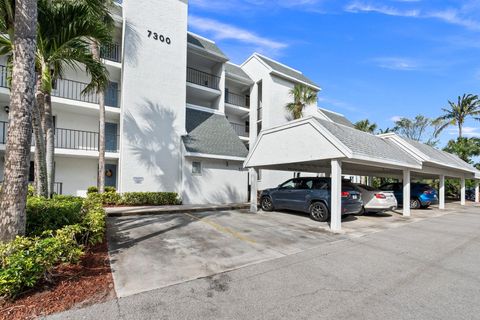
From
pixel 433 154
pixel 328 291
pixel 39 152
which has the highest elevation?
pixel 433 154

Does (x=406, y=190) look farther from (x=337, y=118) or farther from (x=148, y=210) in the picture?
(x=337, y=118)

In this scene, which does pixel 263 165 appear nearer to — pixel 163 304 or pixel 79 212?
pixel 79 212

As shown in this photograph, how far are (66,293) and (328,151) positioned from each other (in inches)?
302

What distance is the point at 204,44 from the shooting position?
62.6 feet

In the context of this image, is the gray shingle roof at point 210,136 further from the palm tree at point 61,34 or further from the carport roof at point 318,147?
the palm tree at point 61,34

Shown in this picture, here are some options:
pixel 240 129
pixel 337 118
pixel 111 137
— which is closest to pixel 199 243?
pixel 111 137

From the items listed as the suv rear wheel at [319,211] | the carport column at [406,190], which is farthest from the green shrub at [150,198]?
the carport column at [406,190]

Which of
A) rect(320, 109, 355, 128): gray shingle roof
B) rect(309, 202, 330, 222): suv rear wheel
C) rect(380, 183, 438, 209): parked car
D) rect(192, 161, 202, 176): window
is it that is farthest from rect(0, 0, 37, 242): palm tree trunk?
rect(320, 109, 355, 128): gray shingle roof

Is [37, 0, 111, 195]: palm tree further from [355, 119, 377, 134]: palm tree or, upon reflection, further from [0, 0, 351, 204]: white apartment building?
[355, 119, 377, 134]: palm tree

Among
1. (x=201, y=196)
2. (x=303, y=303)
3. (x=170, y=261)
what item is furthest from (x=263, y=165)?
(x=303, y=303)

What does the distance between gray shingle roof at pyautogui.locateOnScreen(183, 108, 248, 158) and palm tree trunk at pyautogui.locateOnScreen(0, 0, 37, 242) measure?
10.5m

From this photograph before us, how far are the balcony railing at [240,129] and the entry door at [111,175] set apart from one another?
10.1 meters

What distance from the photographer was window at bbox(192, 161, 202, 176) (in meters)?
15.1

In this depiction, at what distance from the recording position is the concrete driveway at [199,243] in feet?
14.5
